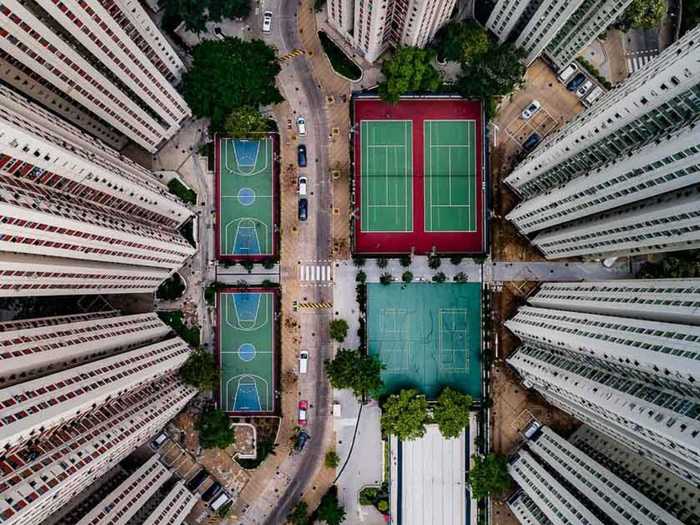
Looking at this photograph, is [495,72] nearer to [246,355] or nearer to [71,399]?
[246,355]

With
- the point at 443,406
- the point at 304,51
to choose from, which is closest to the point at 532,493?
the point at 443,406

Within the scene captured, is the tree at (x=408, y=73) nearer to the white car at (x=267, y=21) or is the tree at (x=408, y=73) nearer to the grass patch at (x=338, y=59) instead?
the grass patch at (x=338, y=59)

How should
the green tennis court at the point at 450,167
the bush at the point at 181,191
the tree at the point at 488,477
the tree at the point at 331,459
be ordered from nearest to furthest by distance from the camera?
the tree at the point at 488,477 < the tree at the point at 331,459 < the bush at the point at 181,191 < the green tennis court at the point at 450,167

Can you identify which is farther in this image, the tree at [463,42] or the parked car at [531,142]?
the parked car at [531,142]

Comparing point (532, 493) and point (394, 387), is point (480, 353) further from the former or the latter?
point (532, 493)

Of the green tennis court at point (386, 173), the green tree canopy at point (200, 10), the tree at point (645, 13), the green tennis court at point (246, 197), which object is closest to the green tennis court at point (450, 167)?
the green tennis court at point (386, 173)

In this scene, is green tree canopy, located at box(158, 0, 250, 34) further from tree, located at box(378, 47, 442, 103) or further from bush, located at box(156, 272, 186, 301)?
bush, located at box(156, 272, 186, 301)

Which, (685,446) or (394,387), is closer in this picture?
(685,446)
